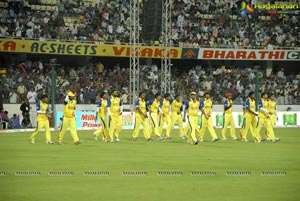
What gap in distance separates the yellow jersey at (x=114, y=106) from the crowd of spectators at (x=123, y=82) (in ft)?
40.1

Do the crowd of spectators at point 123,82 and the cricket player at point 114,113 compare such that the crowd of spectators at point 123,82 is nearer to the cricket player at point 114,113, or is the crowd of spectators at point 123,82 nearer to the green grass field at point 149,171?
the cricket player at point 114,113

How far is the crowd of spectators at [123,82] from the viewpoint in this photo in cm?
4322

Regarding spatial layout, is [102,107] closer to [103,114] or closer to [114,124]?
[103,114]

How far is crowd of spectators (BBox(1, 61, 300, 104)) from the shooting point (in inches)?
1702

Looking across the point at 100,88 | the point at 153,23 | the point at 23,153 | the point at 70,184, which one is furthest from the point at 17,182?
the point at 153,23

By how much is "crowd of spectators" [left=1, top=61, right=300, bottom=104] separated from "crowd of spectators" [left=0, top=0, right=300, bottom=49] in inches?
78.9

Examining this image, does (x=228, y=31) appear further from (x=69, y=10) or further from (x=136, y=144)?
(x=136, y=144)

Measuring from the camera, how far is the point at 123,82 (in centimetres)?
4831

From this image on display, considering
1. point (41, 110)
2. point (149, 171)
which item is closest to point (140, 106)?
point (41, 110)

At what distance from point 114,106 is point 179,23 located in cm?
2399

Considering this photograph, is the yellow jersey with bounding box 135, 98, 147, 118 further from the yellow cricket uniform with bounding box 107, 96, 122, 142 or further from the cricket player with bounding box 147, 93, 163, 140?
the yellow cricket uniform with bounding box 107, 96, 122, 142

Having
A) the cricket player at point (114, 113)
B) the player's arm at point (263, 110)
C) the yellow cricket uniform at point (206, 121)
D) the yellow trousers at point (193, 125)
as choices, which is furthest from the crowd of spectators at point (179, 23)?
the yellow trousers at point (193, 125)

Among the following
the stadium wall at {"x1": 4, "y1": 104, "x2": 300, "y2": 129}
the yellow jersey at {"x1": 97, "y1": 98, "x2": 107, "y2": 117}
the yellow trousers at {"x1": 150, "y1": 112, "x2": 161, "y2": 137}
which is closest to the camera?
the yellow jersey at {"x1": 97, "y1": 98, "x2": 107, "y2": 117}

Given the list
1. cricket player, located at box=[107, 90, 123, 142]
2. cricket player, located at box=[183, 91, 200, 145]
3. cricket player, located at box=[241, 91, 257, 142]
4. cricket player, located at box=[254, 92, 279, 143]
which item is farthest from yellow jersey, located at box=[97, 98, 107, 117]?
cricket player, located at box=[254, 92, 279, 143]
